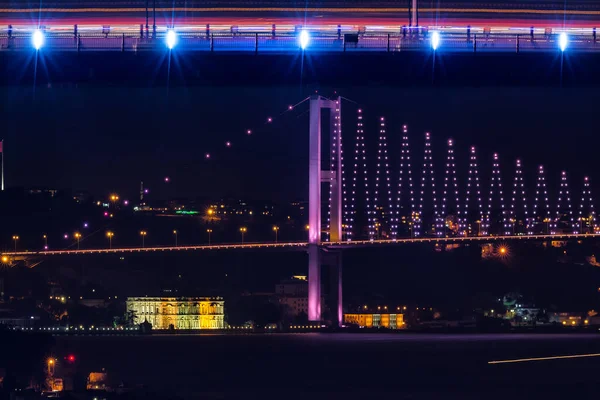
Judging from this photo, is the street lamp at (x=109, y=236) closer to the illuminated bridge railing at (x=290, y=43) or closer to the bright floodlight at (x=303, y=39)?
the illuminated bridge railing at (x=290, y=43)

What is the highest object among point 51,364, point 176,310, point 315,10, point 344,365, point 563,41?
point 315,10

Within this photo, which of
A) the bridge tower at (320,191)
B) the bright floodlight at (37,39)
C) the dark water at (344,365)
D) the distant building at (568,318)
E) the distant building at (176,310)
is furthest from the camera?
the distant building at (568,318)

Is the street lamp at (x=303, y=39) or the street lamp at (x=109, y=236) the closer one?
the street lamp at (x=303, y=39)

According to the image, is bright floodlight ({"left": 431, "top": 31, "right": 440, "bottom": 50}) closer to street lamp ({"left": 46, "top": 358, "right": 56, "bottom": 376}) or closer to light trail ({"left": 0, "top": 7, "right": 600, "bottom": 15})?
light trail ({"left": 0, "top": 7, "right": 600, "bottom": 15})

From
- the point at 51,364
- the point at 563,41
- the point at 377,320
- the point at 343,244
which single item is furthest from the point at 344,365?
the point at 377,320

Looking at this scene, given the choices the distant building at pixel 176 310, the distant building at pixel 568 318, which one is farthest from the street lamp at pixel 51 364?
the distant building at pixel 568 318

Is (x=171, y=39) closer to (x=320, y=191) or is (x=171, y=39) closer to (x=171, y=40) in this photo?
(x=171, y=40)
